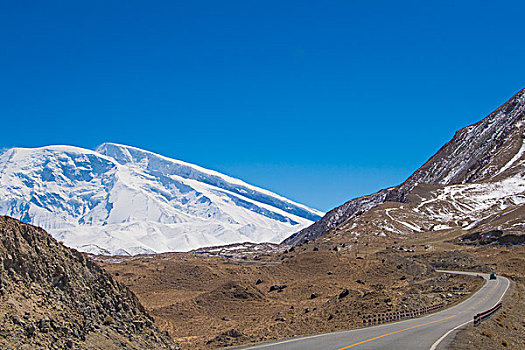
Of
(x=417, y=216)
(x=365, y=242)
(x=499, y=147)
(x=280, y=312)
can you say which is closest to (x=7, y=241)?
(x=280, y=312)

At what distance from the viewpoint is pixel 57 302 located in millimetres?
17141

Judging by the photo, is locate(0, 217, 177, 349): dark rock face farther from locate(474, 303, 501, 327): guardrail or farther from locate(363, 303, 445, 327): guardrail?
locate(474, 303, 501, 327): guardrail

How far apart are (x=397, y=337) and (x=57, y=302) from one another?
16.6 m

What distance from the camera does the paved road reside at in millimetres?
22391

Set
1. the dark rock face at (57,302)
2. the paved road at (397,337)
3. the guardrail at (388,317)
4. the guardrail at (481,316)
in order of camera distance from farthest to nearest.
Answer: the guardrail at (388,317)
the guardrail at (481,316)
the paved road at (397,337)
the dark rock face at (57,302)

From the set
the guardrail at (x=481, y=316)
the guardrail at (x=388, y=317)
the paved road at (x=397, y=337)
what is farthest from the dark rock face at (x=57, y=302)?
the guardrail at (x=481, y=316)

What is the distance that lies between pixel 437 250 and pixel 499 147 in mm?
112542

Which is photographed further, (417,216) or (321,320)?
(417,216)

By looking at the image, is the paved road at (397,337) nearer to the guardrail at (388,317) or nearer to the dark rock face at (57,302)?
the guardrail at (388,317)

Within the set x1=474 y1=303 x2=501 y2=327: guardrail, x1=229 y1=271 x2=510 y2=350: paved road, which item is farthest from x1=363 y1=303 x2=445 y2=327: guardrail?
x1=474 y1=303 x2=501 y2=327: guardrail

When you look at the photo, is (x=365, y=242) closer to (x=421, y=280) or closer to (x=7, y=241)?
(x=421, y=280)

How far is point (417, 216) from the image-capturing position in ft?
492

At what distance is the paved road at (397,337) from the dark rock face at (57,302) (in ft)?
18.8

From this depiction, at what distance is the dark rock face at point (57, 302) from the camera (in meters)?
15.0
